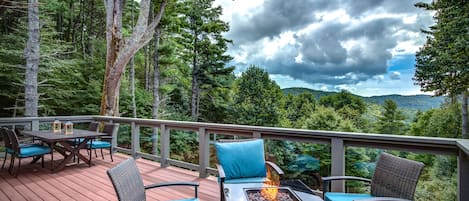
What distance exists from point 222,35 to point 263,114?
5.40 metres

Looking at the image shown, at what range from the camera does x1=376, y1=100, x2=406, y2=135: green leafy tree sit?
1198cm

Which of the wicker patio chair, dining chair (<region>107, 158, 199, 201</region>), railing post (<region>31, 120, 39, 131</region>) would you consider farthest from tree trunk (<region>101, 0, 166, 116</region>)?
the wicker patio chair

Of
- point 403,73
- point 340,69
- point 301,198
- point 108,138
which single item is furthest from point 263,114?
point 301,198

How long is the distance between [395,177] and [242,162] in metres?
1.48

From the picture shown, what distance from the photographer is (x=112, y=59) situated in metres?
7.88

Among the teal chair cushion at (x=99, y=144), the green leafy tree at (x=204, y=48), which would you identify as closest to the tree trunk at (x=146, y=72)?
the green leafy tree at (x=204, y=48)

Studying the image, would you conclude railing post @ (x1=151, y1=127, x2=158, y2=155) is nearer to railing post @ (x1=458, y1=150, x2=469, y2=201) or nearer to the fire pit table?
the fire pit table

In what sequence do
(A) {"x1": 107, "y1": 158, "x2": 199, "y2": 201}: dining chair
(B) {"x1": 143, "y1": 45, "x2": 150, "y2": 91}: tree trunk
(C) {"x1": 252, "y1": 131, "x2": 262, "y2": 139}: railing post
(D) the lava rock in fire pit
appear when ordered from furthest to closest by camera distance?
(B) {"x1": 143, "y1": 45, "x2": 150, "y2": 91}: tree trunk → (C) {"x1": 252, "y1": 131, "x2": 262, "y2": 139}: railing post → (D) the lava rock in fire pit → (A) {"x1": 107, "y1": 158, "x2": 199, "y2": 201}: dining chair

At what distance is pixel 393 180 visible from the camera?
2.34 metres

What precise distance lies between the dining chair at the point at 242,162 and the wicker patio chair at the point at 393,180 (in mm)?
735

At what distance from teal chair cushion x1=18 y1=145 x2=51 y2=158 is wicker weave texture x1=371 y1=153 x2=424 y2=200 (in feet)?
17.2

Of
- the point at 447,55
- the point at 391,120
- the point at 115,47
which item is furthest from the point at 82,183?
the point at 391,120

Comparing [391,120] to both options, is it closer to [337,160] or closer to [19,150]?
[337,160]

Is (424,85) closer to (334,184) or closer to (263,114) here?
(263,114)
